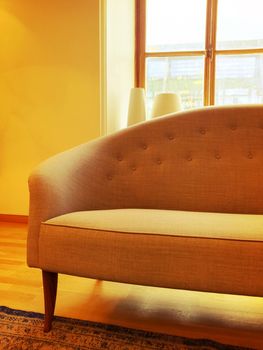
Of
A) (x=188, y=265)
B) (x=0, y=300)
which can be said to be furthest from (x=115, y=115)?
(x=188, y=265)

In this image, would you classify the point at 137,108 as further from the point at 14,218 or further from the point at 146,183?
the point at 14,218

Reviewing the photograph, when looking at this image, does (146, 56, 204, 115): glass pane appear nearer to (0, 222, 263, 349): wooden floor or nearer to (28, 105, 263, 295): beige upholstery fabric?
(28, 105, 263, 295): beige upholstery fabric

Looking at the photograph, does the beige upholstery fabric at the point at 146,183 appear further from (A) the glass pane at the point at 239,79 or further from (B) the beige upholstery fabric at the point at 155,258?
(A) the glass pane at the point at 239,79

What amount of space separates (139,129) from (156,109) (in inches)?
40.3

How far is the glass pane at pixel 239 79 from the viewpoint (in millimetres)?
3051

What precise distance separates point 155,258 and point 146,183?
1.90 feet

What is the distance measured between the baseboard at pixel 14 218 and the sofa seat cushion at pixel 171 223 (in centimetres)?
178

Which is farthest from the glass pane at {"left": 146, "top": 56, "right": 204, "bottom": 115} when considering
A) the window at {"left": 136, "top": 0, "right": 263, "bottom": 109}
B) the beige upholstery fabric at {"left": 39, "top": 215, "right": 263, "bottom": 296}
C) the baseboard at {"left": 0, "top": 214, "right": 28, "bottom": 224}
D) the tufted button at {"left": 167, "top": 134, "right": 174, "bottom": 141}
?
the beige upholstery fabric at {"left": 39, "top": 215, "right": 263, "bottom": 296}

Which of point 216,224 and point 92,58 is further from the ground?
point 92,58

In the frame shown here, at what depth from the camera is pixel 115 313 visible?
155 cm

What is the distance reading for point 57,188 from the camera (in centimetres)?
141

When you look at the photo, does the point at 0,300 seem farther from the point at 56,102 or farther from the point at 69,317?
the point at 56,102

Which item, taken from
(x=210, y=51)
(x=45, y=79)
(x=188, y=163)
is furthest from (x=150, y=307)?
(x=210, y=51)

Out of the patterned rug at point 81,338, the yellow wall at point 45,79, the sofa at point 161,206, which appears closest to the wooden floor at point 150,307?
the patterned rug at point 81,338
